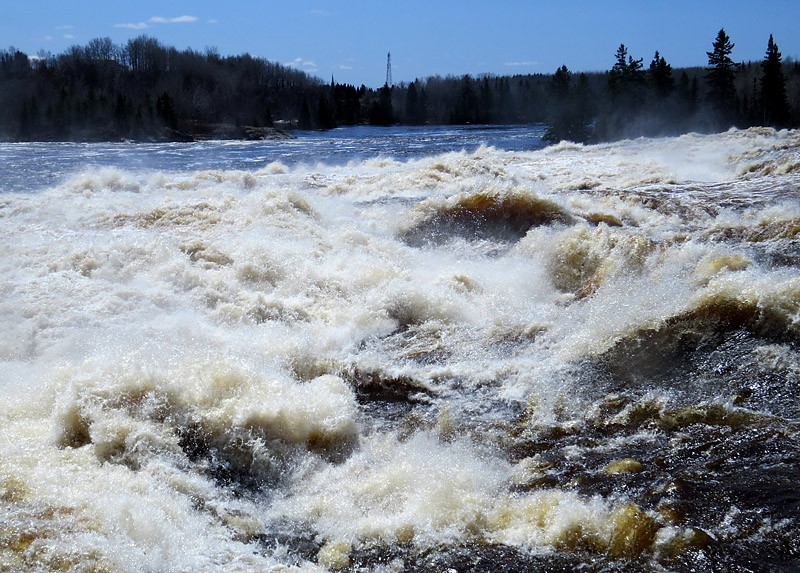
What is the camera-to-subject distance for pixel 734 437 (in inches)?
172

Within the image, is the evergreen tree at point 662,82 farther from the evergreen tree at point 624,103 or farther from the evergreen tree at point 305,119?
the evergreen tree at point 305,119

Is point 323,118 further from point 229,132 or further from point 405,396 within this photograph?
point 405,396

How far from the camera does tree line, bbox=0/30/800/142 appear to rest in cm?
Result: 4584

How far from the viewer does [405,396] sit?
5.92 metres

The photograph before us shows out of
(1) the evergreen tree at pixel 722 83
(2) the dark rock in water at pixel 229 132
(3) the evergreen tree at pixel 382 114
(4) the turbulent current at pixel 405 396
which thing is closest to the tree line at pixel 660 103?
(1) the evergreen tree at pixel 722 83

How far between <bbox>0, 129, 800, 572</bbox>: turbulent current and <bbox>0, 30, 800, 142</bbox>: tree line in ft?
129

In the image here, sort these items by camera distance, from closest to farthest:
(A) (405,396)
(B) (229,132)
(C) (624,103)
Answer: (A) (405,396) < (C) (624,103) < (B) (229,132)

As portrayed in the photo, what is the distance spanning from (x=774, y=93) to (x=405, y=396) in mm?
44705

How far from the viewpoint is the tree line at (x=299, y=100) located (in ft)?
150

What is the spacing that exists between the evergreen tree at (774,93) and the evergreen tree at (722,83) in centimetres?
275

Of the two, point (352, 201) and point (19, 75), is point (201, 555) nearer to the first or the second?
point (352, 201)

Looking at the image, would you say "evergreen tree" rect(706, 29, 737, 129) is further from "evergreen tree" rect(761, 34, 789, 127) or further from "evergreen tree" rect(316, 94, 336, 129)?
"evergreen tree" rect(316, 94, 336, 129)

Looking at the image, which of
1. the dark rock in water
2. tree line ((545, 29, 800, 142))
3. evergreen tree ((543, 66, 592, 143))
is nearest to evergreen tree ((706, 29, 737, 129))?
tree line ((545, 29, 800, 142))

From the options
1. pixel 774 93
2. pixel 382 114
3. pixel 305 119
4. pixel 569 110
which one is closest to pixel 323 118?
pixel 305 119
